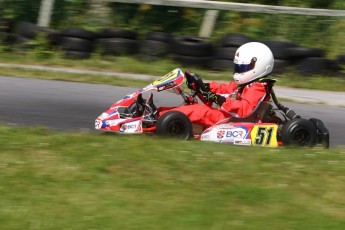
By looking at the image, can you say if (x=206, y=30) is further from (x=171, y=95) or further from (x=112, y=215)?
(x=112, y=215)

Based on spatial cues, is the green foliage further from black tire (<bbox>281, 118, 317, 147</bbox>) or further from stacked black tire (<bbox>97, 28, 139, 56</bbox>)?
black tire (<bbox>281, 118, 317, 147</bbox>)

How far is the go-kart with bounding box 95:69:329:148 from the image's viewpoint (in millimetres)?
6102

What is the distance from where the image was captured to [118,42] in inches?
445

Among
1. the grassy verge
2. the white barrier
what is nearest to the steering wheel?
the grassy verge

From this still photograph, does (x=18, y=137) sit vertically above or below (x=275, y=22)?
below

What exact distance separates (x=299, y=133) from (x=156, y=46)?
211 inches

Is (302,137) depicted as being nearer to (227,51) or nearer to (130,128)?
(130,128)

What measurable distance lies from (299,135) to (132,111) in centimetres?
159

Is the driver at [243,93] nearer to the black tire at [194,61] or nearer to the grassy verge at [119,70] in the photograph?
the grassy verge at [119,70]

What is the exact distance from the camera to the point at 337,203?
4.34m

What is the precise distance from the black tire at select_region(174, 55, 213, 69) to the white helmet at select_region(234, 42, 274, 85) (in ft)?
14.6

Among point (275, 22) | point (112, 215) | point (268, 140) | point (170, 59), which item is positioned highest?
point (275, 22)

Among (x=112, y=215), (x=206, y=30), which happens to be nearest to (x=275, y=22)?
(x=206, y=30)

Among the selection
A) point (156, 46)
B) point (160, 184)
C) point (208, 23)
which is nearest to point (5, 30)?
point (156, 46)
